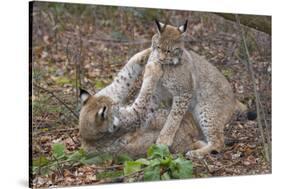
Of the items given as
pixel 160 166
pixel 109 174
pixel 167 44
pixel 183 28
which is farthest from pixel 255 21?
pixel 109 174

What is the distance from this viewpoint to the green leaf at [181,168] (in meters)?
5.69

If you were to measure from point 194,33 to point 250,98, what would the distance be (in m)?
0.88

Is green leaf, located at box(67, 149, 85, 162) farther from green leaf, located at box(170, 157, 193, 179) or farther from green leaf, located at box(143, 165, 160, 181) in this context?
green leaf, located at box(170, 157, 193, 179)

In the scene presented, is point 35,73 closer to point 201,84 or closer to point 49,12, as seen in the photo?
point 49,12

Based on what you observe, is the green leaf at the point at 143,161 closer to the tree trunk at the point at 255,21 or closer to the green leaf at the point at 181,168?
the green leaf at the point at 181,168

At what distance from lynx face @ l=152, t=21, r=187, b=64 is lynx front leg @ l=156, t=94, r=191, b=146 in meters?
0.36

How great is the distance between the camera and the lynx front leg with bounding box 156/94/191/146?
5.71 m

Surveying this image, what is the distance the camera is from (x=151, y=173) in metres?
5.59

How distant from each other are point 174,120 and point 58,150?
3.65 ft

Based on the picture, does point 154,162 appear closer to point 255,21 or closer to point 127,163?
point 127,163

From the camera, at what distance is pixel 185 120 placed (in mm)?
5820

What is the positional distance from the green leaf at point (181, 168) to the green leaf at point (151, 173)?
0.15 meters

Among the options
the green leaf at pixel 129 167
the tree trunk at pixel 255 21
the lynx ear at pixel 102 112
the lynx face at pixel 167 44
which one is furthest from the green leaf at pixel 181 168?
the tree trunk at pixel 255 21

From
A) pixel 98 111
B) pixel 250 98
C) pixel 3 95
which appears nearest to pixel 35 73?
pixel 3 95
